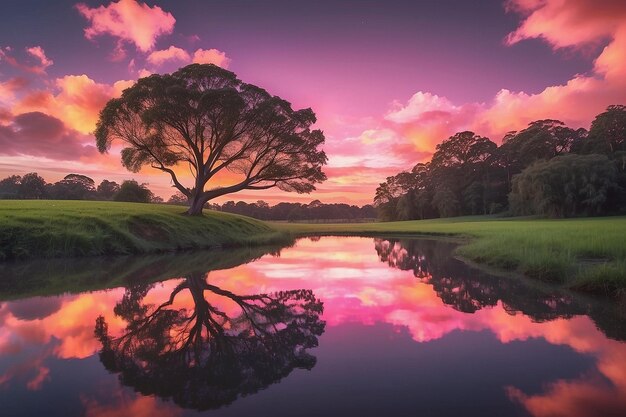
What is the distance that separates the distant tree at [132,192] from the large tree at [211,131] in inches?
1080

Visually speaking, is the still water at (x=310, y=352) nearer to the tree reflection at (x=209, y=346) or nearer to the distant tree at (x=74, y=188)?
the tree reflection at (x=209, y=346)

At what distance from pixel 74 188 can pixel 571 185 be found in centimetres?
9598

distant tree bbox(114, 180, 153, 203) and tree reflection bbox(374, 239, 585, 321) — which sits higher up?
distant tree bbox(114, 180, 153, 203)

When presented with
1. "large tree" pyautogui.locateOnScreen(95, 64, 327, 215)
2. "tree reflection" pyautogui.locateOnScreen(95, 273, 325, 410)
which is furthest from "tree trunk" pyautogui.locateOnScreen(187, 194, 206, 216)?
"tree reflection" pyautogui.locateOnScreen(95, 273, 325, 410)

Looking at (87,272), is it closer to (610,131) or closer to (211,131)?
(211,131)

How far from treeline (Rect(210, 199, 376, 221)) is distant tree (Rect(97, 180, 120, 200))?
2734 cm

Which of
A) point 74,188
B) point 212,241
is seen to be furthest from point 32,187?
point 212,241

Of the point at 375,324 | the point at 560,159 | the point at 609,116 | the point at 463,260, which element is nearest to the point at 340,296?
the point at 375,324

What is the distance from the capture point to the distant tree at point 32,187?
78.2 meters

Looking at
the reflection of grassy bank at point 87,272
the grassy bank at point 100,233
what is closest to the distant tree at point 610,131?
the grassy bank at point 100,233

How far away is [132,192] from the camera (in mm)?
54688

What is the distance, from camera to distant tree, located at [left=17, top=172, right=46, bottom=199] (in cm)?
7821

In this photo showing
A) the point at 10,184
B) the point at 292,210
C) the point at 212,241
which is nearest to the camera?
the point at 212,241

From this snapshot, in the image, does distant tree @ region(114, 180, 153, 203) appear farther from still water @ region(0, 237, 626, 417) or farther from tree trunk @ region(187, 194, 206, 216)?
still water @ region(0, 237, 626, 417)
